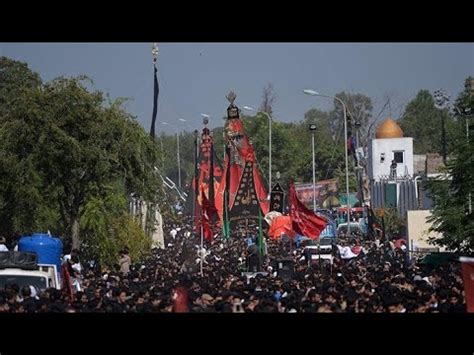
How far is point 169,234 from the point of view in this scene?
3700cm

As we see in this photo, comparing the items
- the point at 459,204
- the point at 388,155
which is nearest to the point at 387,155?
the point at 388,155

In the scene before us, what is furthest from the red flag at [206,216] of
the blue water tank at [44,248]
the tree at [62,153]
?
the blue water tank at [44,248]

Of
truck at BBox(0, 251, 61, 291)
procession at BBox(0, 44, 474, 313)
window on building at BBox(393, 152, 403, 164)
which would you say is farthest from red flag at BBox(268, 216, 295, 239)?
window on building at BBox(393, 152, 403, 164)

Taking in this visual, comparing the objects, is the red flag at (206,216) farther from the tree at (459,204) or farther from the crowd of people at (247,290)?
the tree at (459,204)

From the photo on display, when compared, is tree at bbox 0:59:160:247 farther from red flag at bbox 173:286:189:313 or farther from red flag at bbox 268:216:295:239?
red flag at bbox 173:286:189:313

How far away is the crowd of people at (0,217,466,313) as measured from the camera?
1564 centimetres

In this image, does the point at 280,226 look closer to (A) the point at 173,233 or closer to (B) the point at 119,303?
(A) the point at 173,233

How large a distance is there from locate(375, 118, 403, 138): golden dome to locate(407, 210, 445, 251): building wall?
22.8 m

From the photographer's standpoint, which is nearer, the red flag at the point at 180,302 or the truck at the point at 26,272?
the red flag at the point at 180,302

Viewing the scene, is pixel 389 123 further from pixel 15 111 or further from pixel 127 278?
pixel 127 278

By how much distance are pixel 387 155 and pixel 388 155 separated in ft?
0.23

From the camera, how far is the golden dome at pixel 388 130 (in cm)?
5452

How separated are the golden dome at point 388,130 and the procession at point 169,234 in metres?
15.9
